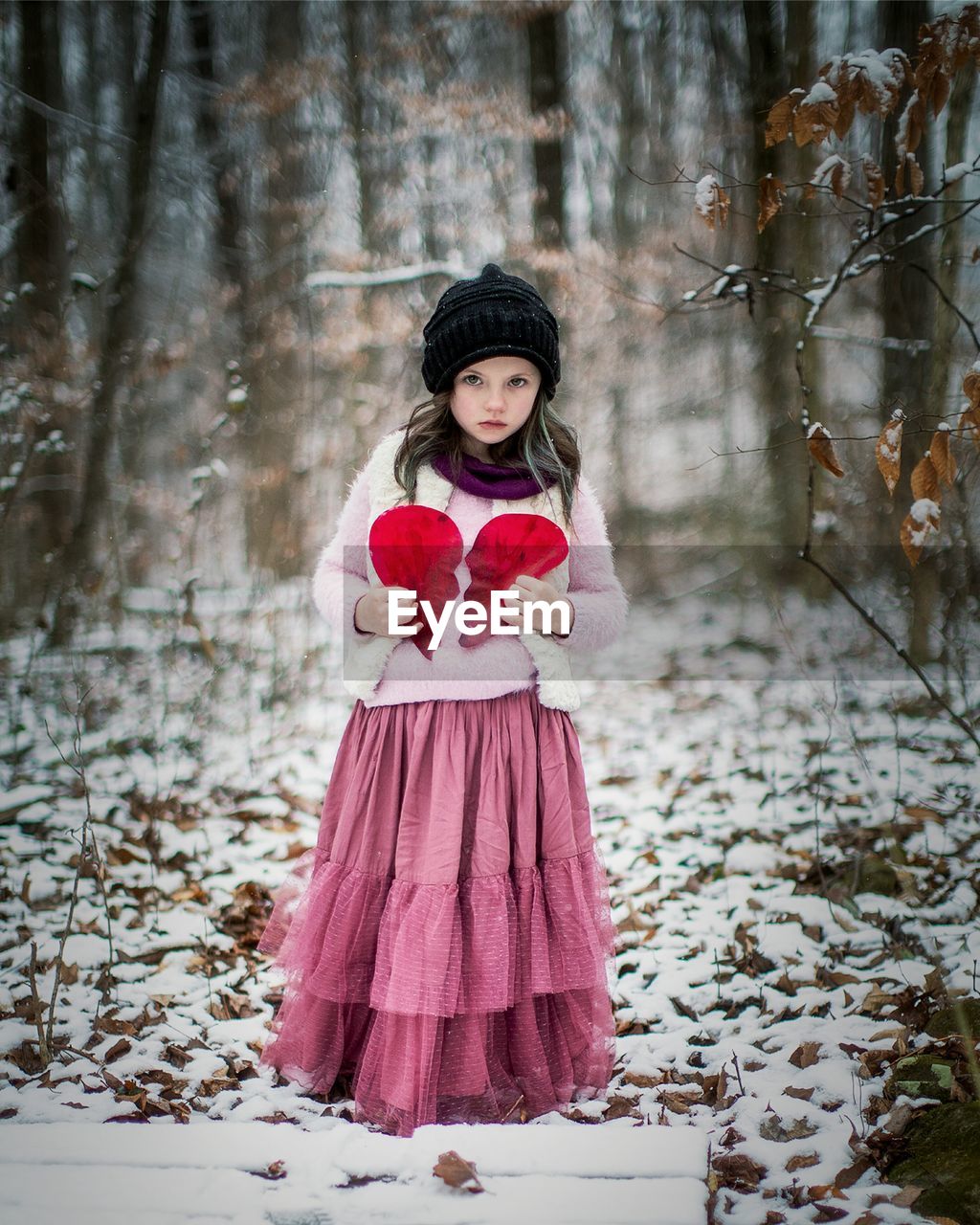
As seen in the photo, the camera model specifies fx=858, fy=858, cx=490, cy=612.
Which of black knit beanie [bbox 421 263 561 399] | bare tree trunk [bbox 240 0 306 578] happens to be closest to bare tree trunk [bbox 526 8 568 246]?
bare tree trunk [bbox 240 0 306 578]

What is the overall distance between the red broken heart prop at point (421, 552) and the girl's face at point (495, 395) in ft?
0.82

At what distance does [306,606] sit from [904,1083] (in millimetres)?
4576

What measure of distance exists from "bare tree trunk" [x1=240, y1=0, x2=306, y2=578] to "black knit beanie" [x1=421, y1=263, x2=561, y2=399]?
12.1 ft

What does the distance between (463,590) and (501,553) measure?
0.13 metres

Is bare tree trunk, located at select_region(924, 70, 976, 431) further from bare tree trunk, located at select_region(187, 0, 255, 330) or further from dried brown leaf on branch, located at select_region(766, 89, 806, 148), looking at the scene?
bare tree trunk, located at select_region(187, 0, 255, 330)

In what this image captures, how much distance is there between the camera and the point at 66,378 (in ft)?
18.5

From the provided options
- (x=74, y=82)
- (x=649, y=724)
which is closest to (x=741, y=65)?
(x=74, y=82)

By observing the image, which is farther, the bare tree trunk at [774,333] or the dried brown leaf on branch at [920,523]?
the bare tree trunk at [774,333]

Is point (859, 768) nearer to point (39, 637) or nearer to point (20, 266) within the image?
point (39, 637)

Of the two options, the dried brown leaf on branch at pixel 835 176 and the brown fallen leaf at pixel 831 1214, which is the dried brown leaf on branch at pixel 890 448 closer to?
the dried brown leaf on branch at pixel 835 176

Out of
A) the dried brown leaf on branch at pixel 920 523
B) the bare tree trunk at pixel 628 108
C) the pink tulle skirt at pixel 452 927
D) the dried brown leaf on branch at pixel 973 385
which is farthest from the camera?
the bare tree trunk at pixel 628 108

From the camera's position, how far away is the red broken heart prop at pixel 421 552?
2.15m

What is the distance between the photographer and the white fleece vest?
2.17m

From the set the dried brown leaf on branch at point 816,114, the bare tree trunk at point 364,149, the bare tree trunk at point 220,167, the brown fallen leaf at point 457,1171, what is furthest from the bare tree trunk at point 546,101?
the brown fallen leaf at point 457,1171
